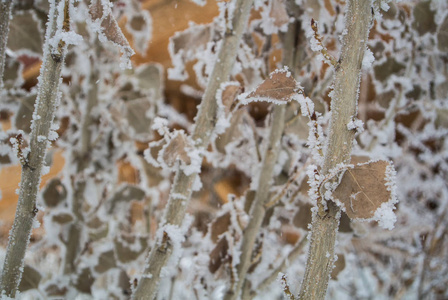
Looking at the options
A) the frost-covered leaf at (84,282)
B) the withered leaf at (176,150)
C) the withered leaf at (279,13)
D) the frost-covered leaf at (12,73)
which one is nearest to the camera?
the withered leaf at (176,150)

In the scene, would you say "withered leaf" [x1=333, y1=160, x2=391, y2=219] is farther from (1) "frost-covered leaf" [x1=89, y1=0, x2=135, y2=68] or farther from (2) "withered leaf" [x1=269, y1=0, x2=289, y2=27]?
(2) "withered leaf" [x1=269, y1=0, x2=289, y2=27]

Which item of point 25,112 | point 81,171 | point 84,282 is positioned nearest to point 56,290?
point 84,282

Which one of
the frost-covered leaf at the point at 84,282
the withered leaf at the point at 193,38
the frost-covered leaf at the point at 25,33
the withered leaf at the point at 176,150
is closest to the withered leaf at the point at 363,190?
A: the withered leaf at the point at 176,150

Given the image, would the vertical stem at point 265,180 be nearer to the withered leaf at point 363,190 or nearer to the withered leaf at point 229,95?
the withered leaf at point 229,95

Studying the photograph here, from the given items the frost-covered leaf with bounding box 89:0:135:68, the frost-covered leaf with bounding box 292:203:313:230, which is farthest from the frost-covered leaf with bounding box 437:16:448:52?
the frost-covered leaf with bounding box 89:0:135:68

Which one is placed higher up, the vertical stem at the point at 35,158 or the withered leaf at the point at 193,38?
the withered leaf at the point at 193,38

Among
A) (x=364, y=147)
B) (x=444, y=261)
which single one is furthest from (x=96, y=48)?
Answer: (x=444, y=261)

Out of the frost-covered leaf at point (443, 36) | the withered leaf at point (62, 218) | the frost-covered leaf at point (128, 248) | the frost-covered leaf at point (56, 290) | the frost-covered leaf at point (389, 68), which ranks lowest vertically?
the frost-covered leaf at point (56, 290)

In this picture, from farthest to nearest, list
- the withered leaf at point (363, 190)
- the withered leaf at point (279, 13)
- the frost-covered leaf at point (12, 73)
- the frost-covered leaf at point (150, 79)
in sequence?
the frost-covered leaf at point (150, 79), the frost-covered leaf at point (12, 73), the withered leaf at point (279, 13), the withered leaf at point (363, 190)
